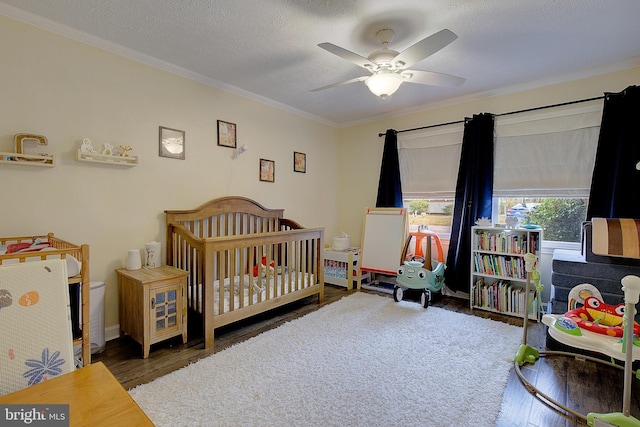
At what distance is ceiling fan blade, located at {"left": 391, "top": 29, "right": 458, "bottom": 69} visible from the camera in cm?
170

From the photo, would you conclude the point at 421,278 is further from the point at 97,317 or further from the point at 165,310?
the point at 97,317

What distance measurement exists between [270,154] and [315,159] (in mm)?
879

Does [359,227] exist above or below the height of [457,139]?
below

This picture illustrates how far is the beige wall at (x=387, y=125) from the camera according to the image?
290cm

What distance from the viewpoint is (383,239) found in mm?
4047

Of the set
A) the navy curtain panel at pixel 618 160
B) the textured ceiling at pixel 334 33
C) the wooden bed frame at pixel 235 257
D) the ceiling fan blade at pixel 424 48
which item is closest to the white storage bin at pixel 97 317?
the wooden bed frame at pixel 235 257

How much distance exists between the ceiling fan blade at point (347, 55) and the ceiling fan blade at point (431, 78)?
0.27 m

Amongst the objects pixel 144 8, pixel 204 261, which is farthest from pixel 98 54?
pixel 204 261

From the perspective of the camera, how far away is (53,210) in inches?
85.9

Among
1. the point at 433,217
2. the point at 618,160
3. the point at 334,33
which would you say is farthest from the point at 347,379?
the point at 618,160

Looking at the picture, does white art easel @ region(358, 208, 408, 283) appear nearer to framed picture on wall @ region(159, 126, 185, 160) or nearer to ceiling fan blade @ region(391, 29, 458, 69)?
ceiling fan blade @ region(391, 29, 458, 69)

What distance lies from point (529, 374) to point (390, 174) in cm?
275

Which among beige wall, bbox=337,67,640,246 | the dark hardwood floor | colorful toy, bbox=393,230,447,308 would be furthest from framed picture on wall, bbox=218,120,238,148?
colorful toy, bbox=393,230,447,308

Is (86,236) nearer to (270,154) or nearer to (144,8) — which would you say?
(144,8)
